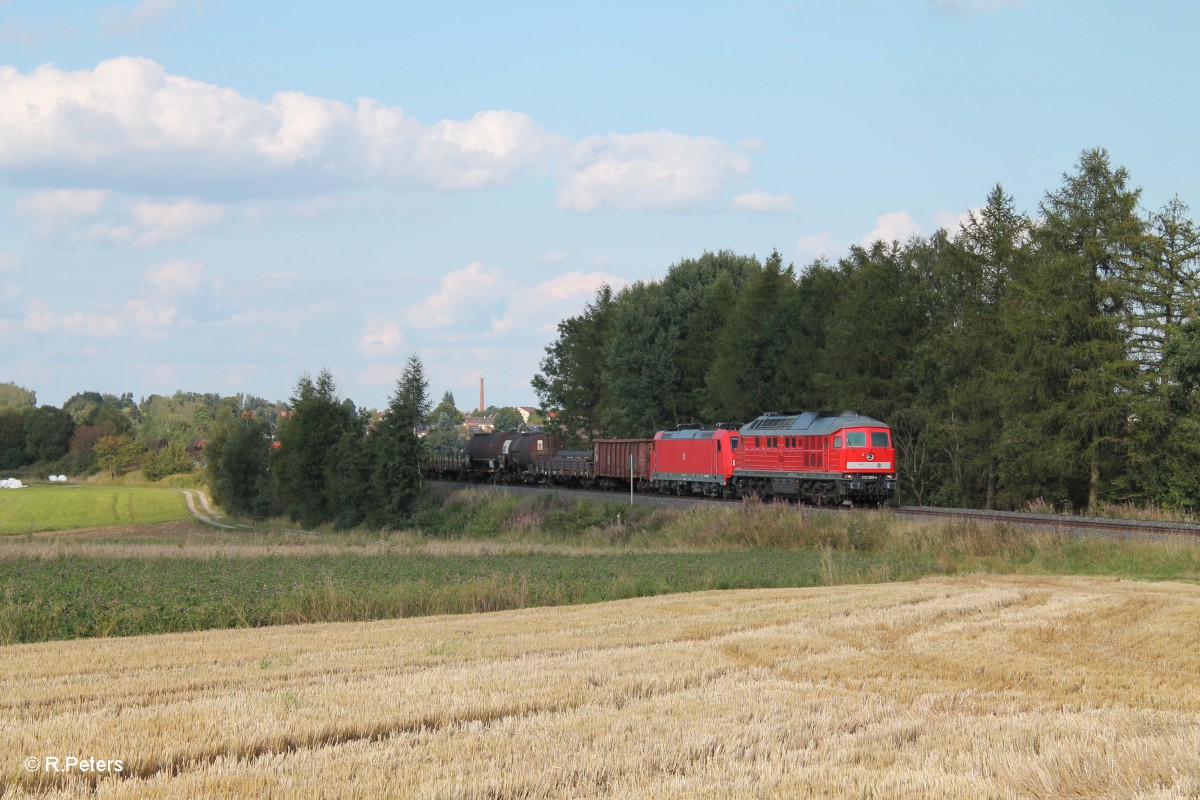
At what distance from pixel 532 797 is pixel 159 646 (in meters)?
10.0

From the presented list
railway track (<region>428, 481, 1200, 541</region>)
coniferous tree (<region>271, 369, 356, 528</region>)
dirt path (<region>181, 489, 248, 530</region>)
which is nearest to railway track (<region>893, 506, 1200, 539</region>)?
railway track (<region>428, 481, 1200, 541</region>)

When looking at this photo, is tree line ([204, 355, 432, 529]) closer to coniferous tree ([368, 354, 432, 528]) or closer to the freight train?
coniferous tree ([368, 354, 432, 528])

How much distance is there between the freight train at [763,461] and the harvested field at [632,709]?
26.3 meters

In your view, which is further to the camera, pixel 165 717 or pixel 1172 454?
pixel 1172 454

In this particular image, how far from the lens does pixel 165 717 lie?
9.65m

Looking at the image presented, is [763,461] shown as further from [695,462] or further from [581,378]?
[581,378]

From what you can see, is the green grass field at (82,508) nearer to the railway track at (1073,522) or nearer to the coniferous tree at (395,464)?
the coniferous tree at (395,464)

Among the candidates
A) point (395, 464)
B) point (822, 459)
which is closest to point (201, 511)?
point (395, 464)

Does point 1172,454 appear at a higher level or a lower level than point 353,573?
higher

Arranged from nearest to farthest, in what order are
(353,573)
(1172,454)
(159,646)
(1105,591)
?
(159,646), (1105,591), (353,573), (1172,454)

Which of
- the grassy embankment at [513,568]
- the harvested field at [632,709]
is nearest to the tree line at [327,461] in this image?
the grassy embankment at [513,568]

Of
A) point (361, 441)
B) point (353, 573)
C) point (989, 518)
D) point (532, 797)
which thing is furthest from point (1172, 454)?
point (361, 441)

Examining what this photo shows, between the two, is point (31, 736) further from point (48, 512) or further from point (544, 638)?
point (48, 512)

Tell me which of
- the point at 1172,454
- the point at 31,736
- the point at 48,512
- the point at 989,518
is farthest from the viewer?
the point at 48,512
